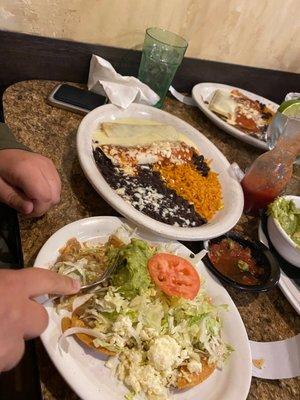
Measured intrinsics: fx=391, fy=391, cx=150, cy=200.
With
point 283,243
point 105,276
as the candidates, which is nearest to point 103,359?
point 105,276

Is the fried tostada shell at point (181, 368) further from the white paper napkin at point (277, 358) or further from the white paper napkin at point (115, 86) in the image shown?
the white paper napkin at point (115, 86)

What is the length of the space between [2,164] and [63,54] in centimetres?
77

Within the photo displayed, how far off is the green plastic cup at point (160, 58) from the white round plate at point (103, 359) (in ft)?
2.66

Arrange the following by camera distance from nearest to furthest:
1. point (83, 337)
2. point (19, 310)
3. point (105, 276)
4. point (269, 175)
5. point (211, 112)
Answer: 1. point (19, 310)
2. point (83, 337)
3. point (105, 276)
4. point (269, 175)
5. point (211, 112)

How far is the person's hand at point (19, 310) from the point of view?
0.62m

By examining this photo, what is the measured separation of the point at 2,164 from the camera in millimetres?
906

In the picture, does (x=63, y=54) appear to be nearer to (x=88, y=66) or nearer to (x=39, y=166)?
(x=88, y=66)

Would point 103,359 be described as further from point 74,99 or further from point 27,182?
point 74,99

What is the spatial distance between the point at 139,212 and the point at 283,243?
447 mm

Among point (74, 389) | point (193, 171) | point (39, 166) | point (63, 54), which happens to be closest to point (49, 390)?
point (74, 389)

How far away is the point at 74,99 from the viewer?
1.43 m

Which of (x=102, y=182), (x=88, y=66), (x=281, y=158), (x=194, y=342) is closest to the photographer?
(x=194, y=342)

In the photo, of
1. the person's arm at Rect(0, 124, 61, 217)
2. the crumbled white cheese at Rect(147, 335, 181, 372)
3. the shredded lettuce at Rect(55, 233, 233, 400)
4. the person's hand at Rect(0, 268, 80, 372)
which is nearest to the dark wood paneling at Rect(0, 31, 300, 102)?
the person's arm at Rect(0, 124, 61, 217)

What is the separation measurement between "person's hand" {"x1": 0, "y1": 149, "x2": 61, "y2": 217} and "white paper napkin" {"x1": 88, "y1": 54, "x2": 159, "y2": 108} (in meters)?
0.60
